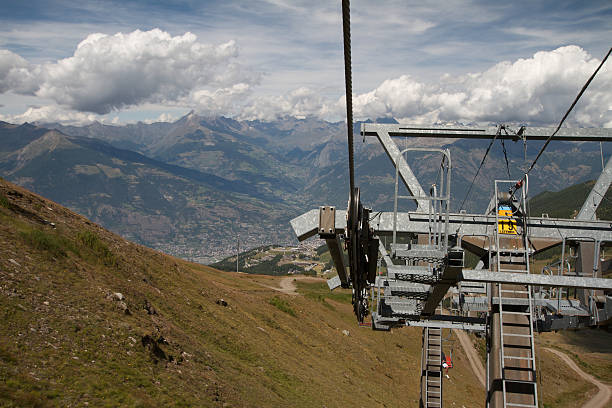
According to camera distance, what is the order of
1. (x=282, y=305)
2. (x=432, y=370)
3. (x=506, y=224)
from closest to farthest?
1. (x=506, y=224)
2. (x=432, y=370)
3. (x=282, y=305)

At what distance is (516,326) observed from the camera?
11250mm

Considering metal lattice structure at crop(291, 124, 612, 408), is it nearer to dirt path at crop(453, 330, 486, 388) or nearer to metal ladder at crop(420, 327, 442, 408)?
metal ladder at crop(420, 327, 442, 408)

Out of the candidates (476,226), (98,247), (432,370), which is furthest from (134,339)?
(432,370)

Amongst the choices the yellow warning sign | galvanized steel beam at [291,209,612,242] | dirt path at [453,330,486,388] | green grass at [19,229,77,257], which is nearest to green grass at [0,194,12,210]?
green grass at [19,229,77,257]

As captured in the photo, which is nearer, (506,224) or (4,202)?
(506,224)

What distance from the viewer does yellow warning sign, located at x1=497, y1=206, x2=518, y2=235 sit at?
11663 millimetres

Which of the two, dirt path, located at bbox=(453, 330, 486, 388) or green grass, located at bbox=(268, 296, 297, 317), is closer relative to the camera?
green grass, located at bbox=(268, 296, 297, 317)

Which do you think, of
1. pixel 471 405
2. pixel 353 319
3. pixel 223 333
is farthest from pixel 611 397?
pixel 223 333

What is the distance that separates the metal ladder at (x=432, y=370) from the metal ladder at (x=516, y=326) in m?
11.4

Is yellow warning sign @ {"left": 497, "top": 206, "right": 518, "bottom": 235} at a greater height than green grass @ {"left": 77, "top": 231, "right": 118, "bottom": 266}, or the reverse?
yellow warning sign @ {"left": 497, "top": 206, "right": 518, "bottom": 235}

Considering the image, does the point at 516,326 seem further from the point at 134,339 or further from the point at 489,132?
the point at 134,339

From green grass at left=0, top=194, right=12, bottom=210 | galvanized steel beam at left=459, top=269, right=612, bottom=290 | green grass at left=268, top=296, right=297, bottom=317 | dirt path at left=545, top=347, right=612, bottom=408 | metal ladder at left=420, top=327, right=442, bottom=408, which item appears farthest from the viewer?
dirt path at left=545, top=347, right=612, bottom=408

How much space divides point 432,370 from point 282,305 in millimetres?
21927

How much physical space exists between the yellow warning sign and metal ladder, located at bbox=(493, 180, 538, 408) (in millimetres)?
50
